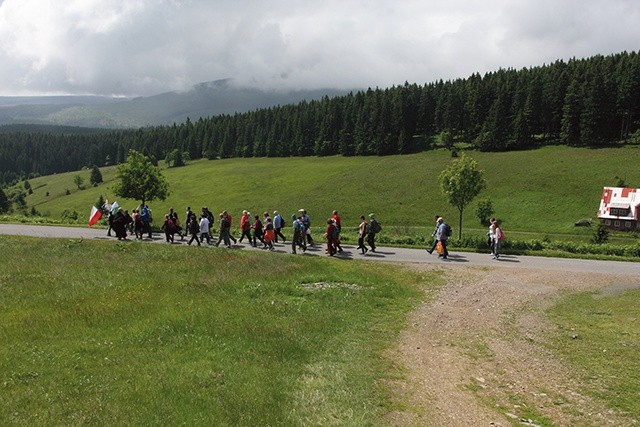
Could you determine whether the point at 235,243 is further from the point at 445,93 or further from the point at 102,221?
the point at 445,93

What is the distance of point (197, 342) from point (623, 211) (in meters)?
66.8

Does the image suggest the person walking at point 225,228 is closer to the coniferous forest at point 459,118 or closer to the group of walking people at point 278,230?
the group of walking people at point 278,230

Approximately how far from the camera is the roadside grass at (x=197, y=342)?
769cm

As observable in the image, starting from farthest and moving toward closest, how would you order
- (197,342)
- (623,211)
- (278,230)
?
(623,211) < (278,230) < (197,342)

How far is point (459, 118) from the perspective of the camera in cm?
11650

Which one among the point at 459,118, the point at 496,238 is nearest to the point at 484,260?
the point at 496,238

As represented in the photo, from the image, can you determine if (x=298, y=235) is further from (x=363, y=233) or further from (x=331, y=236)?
(x=363, y=233)

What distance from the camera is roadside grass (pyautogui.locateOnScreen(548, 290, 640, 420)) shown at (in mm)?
9312

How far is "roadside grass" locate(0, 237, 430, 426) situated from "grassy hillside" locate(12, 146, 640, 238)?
39.4m

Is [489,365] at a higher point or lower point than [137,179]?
lower

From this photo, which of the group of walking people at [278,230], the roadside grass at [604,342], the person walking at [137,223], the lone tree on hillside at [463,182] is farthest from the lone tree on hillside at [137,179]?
the roadside grass at [604,342]

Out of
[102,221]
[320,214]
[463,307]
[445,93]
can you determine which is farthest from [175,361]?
[445,93]

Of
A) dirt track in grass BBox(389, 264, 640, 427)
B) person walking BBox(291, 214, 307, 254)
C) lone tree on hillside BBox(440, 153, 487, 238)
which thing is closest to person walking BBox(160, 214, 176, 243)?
person walking BBox(291, 214, 307, 254)

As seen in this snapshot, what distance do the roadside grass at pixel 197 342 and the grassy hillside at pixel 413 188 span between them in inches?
1552
